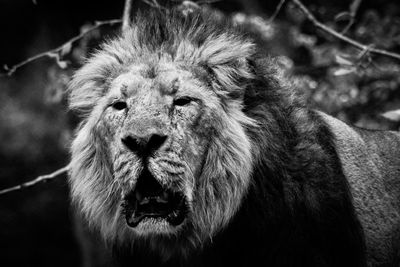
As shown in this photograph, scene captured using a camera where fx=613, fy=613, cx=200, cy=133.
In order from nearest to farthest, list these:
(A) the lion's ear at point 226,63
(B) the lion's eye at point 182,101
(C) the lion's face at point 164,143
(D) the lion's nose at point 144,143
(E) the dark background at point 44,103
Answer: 1. (D) the lion's nose at point 144,143
2. (C) the lion's face at point 164,143
3. (B) the lion's eye at point 182,101
4. (A) the lion's ear at point 226,63
5. (E) the dark background at point 44,103

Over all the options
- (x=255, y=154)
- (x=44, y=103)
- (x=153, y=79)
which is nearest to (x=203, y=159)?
(x=255, y=154)

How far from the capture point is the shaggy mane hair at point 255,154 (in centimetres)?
372

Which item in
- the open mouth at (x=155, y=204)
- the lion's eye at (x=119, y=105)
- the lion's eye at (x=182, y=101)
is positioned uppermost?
the lion's eye at (x=182, y=101)

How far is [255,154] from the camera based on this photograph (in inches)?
148

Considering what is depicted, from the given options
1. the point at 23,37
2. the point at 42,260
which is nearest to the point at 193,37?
the point at 23,37

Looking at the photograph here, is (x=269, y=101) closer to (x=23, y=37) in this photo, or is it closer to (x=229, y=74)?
(x=229, y=74)

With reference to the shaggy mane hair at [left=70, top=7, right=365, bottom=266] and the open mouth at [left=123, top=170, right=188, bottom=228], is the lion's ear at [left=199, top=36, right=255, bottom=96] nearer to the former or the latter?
the shaggy mane hair at [left=70, top=7, right=365, bottom=266]

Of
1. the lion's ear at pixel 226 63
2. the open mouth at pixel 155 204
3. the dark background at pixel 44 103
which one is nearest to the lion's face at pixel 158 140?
the open mouth at pixel 155 204

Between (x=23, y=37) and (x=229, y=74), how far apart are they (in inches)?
342

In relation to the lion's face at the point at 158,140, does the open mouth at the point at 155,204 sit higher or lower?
lower

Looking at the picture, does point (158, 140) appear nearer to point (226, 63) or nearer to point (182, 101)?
point (182, 101)

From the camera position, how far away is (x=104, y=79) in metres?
4.14

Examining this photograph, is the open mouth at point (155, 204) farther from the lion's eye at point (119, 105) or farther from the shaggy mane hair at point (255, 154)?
the lion's eye at point (119, 105)

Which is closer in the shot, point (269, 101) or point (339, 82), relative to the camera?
point (269, 101)
